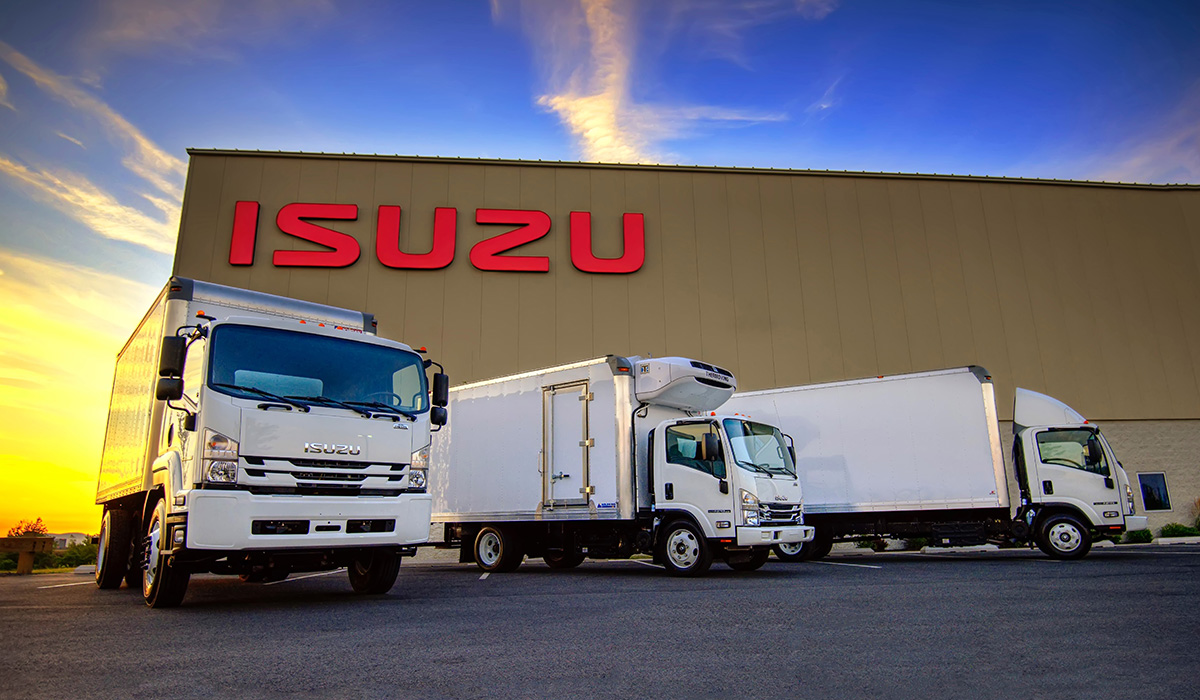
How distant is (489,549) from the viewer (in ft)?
42.6

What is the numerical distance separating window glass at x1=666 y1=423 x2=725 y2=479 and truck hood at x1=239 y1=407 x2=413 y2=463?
4.71m

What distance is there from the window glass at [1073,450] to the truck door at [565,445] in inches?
336

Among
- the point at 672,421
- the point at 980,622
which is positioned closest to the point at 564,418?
the point at 672,421

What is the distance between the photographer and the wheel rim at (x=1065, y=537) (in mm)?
13070

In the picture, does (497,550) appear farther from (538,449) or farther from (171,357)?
(171,357)

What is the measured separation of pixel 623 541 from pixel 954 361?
16.2 m

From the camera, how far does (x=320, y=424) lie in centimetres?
698

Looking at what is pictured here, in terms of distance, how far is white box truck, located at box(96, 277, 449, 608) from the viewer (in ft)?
21.5

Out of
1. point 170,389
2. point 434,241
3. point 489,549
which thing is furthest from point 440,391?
point 434,241

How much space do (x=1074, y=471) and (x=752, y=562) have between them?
632 cm

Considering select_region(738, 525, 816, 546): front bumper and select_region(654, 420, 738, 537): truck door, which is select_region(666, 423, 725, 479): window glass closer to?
select_region(654, 420, 738, 537): truck door

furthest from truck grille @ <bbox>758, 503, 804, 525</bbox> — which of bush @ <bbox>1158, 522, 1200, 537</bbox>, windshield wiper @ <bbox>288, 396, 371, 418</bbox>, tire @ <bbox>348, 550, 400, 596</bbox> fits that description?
bush @ <bbox>1158, 522, 1200, 537</bbox>

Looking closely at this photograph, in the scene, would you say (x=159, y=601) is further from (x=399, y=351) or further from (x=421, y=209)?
(x=421, y=209)

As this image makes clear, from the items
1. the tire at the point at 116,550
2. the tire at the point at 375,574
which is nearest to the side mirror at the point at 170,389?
the tire at the point at 375,574
